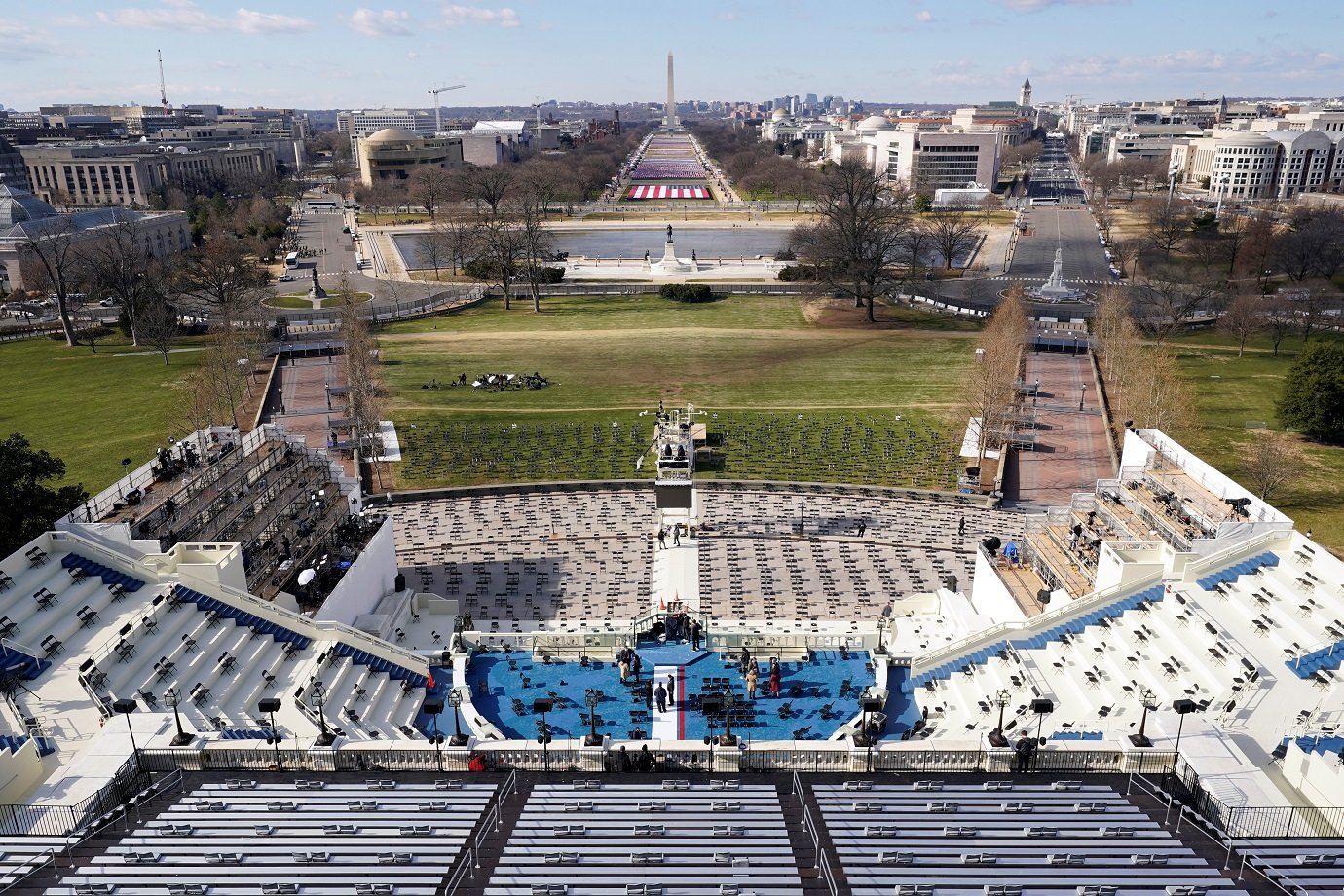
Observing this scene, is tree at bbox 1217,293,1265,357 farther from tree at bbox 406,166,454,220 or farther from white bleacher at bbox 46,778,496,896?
tree at bbox 406,166,454,220

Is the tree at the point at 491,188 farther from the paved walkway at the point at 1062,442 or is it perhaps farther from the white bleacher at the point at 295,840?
the white bleacher at the point at 295,840

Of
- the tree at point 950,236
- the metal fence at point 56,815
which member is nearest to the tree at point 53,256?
the metal fence at point 56,815

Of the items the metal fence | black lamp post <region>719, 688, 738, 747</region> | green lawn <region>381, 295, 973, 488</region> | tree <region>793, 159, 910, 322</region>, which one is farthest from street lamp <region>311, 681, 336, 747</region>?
tree <region>793, 159, 910, 322</region>

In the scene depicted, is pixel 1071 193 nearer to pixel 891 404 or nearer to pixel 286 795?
pixel 891 404

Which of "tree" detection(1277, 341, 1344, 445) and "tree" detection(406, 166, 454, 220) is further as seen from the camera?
"tree" detection(406, 166, 454, 220)

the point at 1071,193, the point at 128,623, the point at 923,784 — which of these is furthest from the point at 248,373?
the point at 1071,193

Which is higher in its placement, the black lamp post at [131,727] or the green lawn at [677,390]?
the black lamp post at [131,727]
